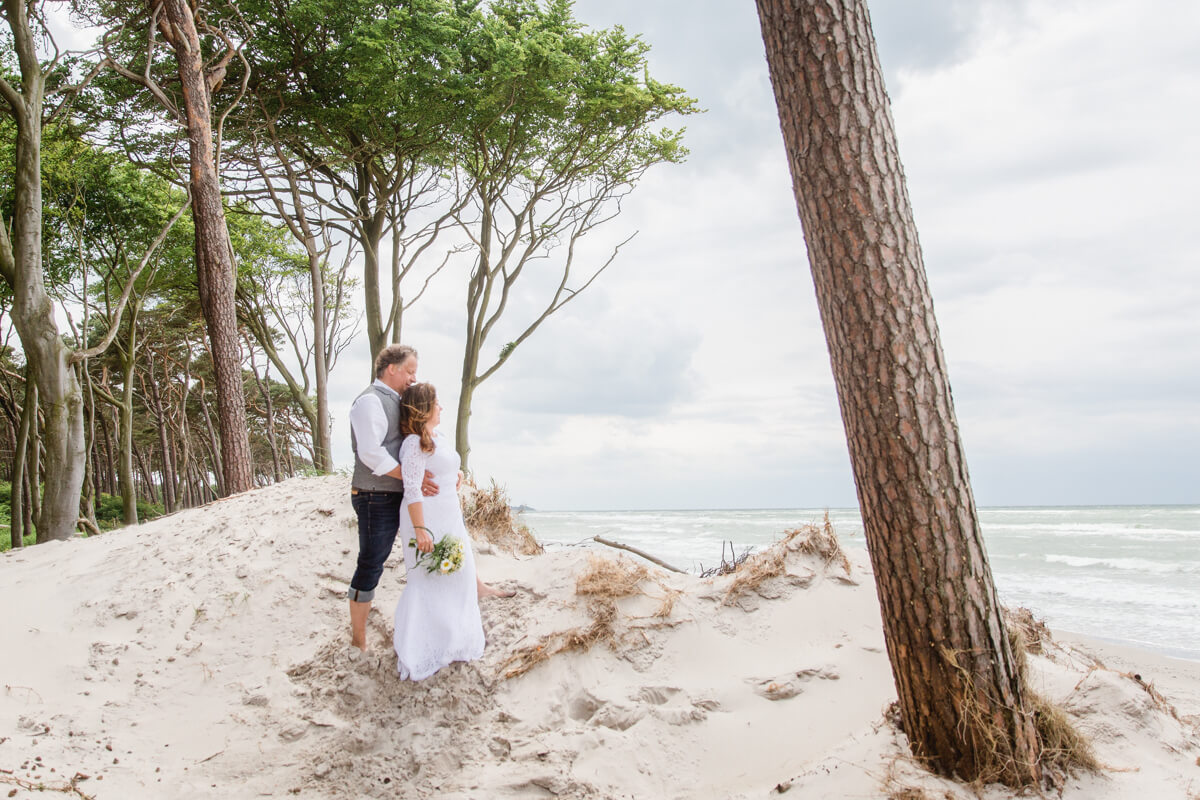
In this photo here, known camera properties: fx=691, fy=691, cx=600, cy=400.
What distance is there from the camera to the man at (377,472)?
4.08 metres

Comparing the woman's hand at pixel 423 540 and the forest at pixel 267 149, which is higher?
the forest at pixel 267 149

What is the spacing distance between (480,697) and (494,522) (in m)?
2.00

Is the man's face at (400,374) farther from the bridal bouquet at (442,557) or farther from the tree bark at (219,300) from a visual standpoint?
the tree bark at (219,300)

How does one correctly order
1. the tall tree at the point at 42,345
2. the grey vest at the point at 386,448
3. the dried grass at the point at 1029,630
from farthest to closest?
1. the tall tree at the point at 42,345
2. the grey vest at the point at 386,448
3. the dried grass at the point at 1029,630

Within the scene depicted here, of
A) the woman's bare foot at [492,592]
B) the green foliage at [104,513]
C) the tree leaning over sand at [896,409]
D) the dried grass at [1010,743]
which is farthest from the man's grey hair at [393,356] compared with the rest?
the green foliage at [104,513]

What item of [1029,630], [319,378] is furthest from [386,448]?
[319,378]

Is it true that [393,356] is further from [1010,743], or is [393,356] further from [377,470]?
[1010,743]

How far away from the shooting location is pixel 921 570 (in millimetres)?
2773

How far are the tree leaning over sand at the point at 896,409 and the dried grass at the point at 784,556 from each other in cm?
171

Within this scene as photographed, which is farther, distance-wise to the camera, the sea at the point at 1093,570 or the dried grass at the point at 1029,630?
the sea at the point at 1093,570

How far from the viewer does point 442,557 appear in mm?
4176

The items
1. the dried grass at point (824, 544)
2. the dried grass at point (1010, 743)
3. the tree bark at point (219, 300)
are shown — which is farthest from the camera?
the tree bark at point (219, 300)

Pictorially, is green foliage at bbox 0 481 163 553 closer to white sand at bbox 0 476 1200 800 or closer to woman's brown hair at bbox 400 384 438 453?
white sand at bbox 0 476 1200 800

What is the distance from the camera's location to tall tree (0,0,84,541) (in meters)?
7.86
